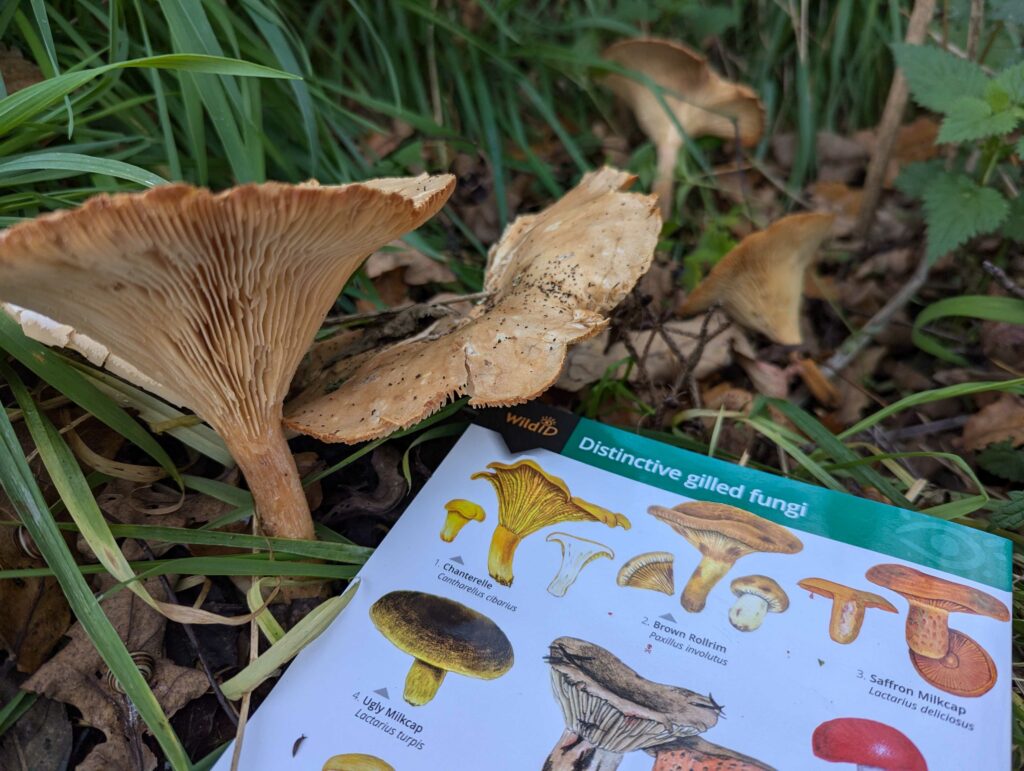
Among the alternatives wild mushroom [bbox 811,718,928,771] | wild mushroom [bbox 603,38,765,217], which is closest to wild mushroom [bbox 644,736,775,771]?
wild mushroom [bbox 811,718,928,771]

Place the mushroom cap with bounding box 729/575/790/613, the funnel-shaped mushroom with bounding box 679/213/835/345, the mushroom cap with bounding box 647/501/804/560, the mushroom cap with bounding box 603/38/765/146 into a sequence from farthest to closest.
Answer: the mushroom cap with bounding box 603/38/765/146, the funnel-shaped mushroom with bounding box 679/213/835/345, the mushroom cap with bounding box 647/501/804/560, the mushroom cap with bounding box 729/575/790/613

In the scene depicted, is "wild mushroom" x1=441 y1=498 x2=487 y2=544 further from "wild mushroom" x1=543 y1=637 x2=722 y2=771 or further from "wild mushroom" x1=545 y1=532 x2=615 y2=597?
"wild mushroom" x1=543 y1=637 x2=722 y2=771

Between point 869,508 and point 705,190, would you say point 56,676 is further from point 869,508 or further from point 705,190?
point 705,190

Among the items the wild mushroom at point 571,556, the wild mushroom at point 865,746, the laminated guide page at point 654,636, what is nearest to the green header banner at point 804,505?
the laminated guide page at point 654,636

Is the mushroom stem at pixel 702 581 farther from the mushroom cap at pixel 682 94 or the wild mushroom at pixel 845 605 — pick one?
the mushroom cap at pixel 682 94

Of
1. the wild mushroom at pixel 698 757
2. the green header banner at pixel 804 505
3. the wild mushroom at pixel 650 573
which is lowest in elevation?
the wild mushroom at pixel 698 757

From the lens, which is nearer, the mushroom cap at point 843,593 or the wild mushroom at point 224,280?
the wild mushroom at point 224,280

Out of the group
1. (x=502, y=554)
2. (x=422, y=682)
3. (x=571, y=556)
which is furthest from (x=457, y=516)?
Result: (x=422, y=682)
